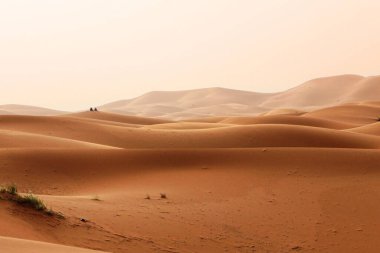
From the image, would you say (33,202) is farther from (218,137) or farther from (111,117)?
(111,117)

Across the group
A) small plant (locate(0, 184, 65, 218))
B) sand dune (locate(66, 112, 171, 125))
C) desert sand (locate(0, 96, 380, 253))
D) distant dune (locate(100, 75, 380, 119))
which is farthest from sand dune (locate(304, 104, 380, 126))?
distant dune (locate(100, 75, 380, 119))

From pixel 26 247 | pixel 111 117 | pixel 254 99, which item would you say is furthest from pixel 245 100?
pixel 26 247

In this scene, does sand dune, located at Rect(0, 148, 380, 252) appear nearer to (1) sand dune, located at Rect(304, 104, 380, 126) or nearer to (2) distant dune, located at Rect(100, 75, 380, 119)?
(1) sand dune, located at Rect(304, 104, 380, 126)

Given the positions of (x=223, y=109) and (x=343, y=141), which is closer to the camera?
(x=343, y=141)

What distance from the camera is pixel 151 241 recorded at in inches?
297

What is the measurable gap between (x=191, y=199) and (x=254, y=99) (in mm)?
157999

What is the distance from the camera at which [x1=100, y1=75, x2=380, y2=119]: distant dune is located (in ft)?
404

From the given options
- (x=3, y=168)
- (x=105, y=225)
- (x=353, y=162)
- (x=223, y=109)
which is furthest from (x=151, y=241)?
(x=223, y=109)

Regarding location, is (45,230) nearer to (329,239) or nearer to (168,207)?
(168,207)

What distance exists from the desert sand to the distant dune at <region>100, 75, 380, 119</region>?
9619cm

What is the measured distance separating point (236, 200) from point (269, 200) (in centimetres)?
72

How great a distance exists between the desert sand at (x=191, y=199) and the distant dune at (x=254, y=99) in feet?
316

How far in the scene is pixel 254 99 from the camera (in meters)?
166

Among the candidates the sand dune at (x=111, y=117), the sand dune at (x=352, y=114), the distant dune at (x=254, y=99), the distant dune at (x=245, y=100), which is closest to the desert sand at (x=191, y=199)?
the sand dune at (x=111, y=117)
